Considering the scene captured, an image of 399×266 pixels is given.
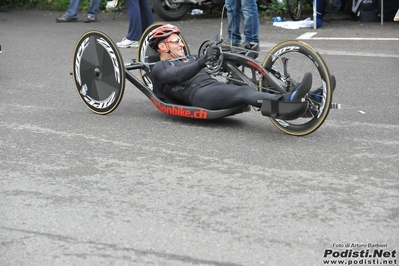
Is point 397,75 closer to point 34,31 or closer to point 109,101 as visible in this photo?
point 109,101

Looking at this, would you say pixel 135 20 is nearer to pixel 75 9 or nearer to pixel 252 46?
pixel 252 46

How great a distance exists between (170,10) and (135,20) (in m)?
2.96

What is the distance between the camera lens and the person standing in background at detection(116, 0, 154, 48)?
11.0 metres

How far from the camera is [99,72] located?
7129mm

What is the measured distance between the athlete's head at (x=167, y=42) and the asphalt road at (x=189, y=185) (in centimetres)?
56

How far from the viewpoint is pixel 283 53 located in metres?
6.46

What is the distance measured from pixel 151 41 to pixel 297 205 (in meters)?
2.81

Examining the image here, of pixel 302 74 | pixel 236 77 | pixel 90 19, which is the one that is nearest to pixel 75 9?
pixel 90 19

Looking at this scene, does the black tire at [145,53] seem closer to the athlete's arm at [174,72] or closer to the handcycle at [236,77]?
the handcycle at [236,77]

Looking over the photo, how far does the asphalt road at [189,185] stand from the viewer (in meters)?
4.30

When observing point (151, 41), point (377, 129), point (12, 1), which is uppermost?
point (151, 41)

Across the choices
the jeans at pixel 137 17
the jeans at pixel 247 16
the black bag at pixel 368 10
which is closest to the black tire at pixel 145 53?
the jeans at pixel 247 16

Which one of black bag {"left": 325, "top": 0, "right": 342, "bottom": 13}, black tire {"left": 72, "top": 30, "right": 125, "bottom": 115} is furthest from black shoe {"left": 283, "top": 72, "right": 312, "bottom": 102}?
black bag {"left": 325, "top": 0, "right": 342, "bottom": 13}

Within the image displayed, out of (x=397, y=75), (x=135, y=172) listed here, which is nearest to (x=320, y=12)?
(x=397, y=75)
